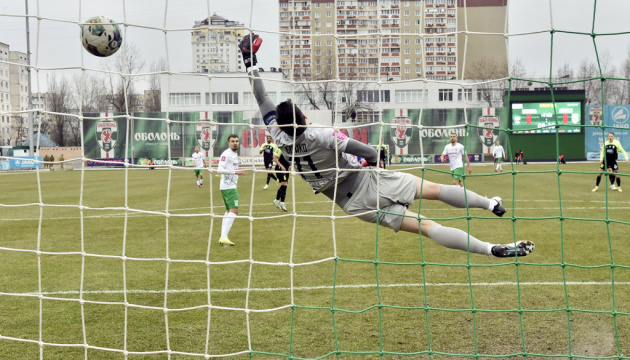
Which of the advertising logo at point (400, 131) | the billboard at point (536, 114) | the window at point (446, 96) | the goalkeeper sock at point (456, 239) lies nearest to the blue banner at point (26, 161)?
the goalkeeper sock at point (456, 239)

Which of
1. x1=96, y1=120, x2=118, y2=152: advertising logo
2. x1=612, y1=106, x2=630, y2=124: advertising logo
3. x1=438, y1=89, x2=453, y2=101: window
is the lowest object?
x1=96, y1=120, x2=118, y2=152: advertising logo

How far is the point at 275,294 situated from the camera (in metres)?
6.04

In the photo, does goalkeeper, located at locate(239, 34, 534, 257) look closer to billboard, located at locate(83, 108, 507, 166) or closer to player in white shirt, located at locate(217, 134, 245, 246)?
player in white shirt, located at locate(217, 134, 245, 246)

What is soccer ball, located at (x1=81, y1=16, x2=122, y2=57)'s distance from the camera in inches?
195

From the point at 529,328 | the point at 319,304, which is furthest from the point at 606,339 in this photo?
the point at 319,304

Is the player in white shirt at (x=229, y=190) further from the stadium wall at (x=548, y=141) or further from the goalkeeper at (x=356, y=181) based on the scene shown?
the stadium wall at (x=548, y=141)

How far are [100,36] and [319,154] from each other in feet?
7.07

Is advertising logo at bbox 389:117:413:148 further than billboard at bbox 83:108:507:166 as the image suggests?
No

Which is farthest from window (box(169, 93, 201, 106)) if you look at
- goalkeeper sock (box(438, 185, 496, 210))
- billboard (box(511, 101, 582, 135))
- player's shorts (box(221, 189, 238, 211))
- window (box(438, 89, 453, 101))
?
billboard (box(511, 101, 582, 135))

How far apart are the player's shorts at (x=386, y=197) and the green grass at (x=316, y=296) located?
18.1 inches

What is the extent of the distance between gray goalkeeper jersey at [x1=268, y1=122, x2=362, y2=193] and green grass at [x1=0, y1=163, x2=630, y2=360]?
15.3 inches

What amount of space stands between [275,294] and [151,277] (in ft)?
5.99

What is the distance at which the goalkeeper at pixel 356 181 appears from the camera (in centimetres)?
485

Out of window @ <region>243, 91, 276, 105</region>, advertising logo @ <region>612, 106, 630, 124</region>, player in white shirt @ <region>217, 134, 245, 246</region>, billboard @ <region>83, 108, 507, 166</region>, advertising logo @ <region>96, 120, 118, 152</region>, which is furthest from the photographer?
advertising logo @ <region>612, 106, 630, 124</region>
